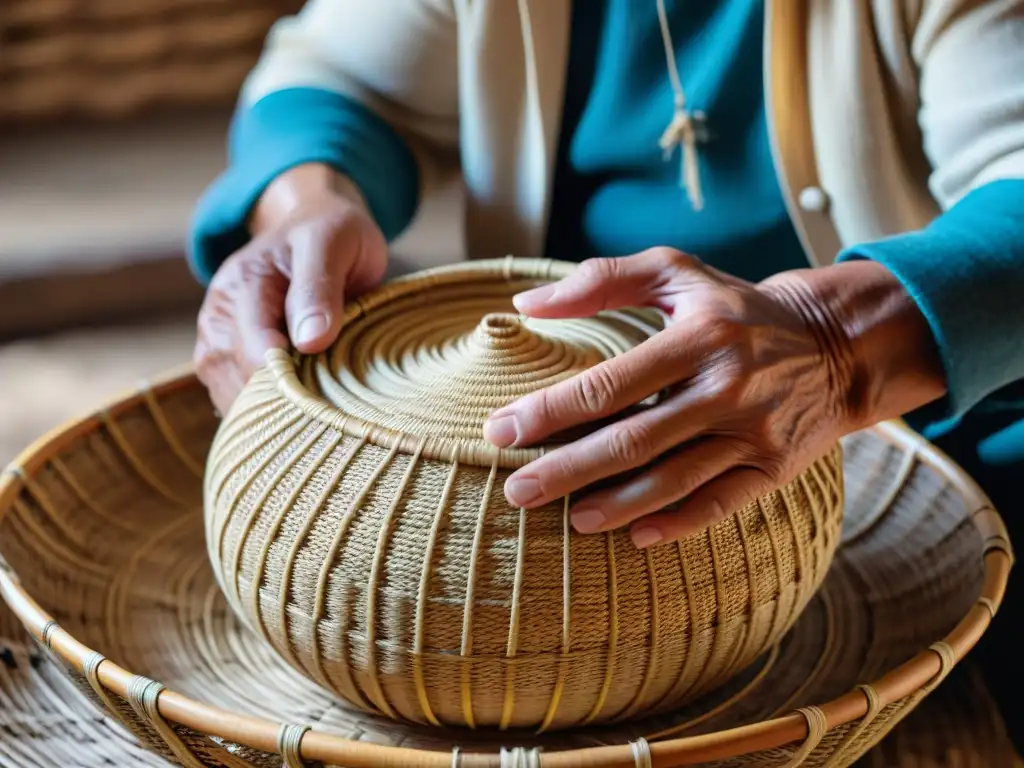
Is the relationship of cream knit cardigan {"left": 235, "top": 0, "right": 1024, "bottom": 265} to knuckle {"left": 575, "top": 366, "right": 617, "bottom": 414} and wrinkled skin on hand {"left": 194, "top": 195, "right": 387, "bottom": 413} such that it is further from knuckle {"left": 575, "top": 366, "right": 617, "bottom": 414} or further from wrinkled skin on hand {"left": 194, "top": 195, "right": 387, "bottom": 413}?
knuckle {"left": 575, "top": 366, "right": 617, "bottom": 414}

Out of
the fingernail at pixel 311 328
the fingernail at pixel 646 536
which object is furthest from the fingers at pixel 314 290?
the fingernail at pixel 646 536

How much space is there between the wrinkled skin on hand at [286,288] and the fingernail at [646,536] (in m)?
0.25

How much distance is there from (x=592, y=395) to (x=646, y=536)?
82mm

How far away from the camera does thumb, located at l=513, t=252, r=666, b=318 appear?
663mm

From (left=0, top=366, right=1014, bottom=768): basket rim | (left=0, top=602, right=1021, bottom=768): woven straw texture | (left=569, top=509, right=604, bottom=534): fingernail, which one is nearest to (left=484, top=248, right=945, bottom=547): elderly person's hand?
(left=569, top=509, right=604, bottom=534): fingernail

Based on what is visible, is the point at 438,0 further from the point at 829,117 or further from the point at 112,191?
the point at 112,191

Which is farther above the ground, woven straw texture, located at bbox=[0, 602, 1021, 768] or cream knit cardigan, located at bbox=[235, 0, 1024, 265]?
cream knit cardigan, located at bbox=[235, 0, 1024, 265]

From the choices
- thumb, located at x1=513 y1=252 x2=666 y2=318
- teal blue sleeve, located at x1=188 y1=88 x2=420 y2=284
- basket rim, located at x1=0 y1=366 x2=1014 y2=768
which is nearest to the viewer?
basket rim, located at x1=0 y1=366 x2=1014 y2=768

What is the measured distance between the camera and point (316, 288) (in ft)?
2.47

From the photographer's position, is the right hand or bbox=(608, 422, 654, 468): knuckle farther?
the right hand

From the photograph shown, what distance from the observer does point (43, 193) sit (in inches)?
63.2

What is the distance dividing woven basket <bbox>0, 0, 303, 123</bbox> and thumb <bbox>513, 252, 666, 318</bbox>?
1.21 meters

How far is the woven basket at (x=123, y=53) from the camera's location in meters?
1.59

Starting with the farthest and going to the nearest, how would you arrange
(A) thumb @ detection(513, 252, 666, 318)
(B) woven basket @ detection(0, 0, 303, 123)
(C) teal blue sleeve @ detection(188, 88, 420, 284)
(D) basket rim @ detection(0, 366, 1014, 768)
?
(B) woven basket @ detection(0, 0, 303, 123) < (C) teal blue sleeve @ detection(188, 88, 420, 284) < (A) thumb @ detection(513, 252, 666, 318) < (D) basket rim @ detection(0, 366, 1014, 768)
